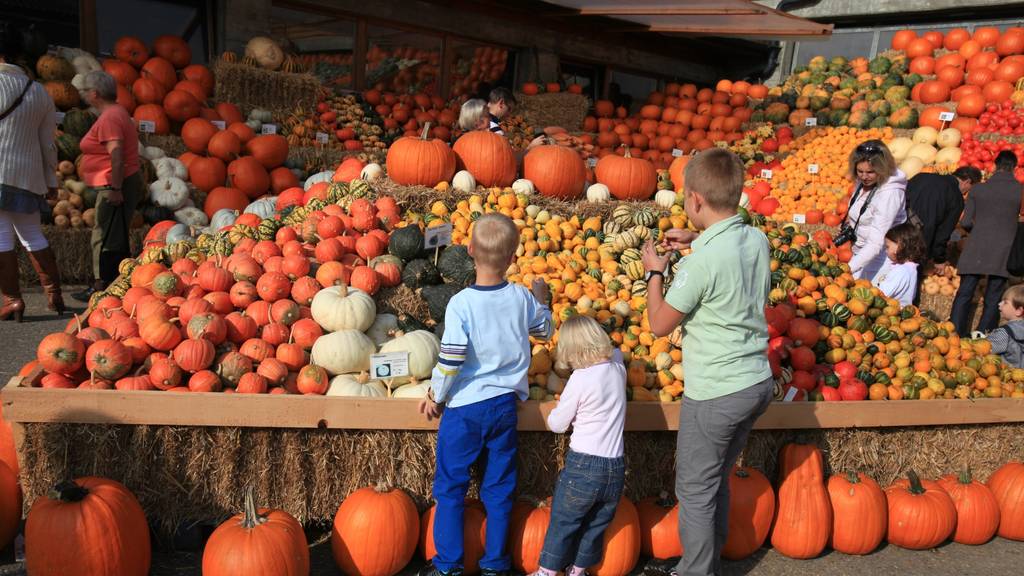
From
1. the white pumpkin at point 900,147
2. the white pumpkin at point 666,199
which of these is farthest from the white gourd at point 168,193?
the white pumpkin at point 900,147

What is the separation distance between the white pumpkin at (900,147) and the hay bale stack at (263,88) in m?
8.47

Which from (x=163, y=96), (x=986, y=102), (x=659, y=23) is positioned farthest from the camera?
(x=659, y=23)

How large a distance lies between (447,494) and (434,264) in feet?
5.50

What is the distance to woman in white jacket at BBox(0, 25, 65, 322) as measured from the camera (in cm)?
496

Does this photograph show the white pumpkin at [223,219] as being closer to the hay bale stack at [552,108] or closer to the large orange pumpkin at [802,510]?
the large orange pumpkin at [802,510]

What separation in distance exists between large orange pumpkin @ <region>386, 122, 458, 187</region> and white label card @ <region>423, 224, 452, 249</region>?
0.92 m

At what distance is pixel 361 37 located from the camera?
10.5 meters

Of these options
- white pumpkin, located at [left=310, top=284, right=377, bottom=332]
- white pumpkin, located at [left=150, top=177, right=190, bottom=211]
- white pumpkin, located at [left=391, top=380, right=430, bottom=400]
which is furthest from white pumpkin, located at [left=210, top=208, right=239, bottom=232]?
white pumpkin, located at [left=391, top=380, right=430, bottom=400]

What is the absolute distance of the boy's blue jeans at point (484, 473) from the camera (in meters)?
2.79

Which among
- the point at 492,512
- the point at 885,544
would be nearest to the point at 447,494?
the point at 492,512

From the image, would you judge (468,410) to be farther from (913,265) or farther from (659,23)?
(659,23)

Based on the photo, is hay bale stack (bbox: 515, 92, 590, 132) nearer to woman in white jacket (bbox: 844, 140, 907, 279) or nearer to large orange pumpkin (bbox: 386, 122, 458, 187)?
woman in white jacket (bbox: 844, 140, 907, 279)

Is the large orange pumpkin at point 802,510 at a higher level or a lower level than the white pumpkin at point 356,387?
lower

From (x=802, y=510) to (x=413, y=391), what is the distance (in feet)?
6.65
